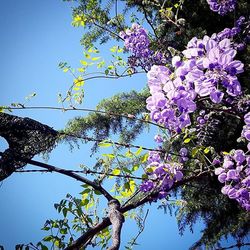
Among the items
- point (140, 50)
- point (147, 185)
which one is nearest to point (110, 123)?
point (140, 50)

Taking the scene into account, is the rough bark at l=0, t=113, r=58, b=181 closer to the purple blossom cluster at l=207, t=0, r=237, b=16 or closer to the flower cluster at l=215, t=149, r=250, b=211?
the flower cluster at l=215, t=149, r=250, b=211

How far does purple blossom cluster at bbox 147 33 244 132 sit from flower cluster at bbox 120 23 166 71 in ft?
4.28

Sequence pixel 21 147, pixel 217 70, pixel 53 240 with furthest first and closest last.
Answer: pixel 21 147, pixel 53 240, pixel 217 70

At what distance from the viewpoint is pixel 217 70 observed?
0.86 metres

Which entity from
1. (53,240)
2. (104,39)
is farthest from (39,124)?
(104,39)

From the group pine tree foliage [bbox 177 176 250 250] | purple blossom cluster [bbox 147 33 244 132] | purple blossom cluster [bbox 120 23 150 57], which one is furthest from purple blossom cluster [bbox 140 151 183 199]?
purple blossom cluster [bbox 120 23 150 57]

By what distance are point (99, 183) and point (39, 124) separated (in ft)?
1.37

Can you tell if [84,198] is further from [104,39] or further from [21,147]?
[104,39]

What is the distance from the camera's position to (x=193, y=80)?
0.88m

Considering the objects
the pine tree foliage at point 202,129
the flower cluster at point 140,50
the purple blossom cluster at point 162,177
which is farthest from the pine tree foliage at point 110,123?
the purple blossom cluster at point 162,177

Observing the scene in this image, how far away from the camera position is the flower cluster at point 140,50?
226cm

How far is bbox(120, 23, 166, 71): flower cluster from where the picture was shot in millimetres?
2264

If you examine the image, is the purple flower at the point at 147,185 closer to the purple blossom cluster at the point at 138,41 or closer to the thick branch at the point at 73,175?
the thick branch at the point at 73,175

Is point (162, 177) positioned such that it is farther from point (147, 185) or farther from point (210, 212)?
point (210, 212)
